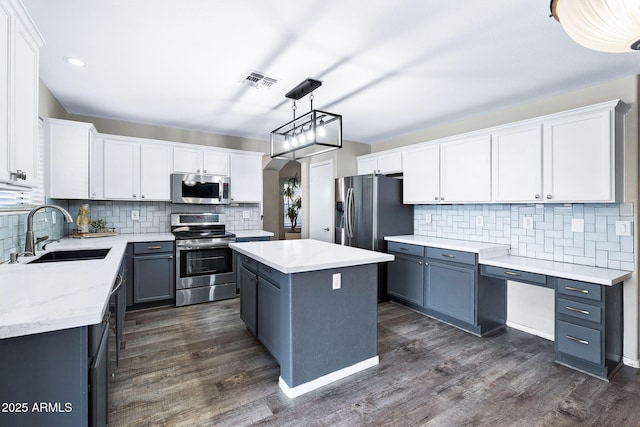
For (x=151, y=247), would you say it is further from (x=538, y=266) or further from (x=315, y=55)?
(x=538, y=266)

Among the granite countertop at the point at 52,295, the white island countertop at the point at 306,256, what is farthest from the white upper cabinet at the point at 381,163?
the granite countertop at the point at 52,295

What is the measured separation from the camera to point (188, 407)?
1944 mm

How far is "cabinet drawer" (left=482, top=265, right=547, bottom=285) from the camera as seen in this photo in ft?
8.62

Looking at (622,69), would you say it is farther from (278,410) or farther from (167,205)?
(167,205)

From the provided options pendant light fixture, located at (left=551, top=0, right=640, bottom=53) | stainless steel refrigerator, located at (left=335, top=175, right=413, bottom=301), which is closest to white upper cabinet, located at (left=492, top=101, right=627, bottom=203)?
stainless steel refrigerator, located at (left=335, top=175, right=413, bottom=301)

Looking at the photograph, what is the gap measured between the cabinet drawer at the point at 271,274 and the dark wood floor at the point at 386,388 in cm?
72

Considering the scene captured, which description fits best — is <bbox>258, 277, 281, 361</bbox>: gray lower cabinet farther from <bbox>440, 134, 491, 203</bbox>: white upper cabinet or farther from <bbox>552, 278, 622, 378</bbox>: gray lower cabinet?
<bbox>440, 134, 491, 203</bbox>: white upper cabinet

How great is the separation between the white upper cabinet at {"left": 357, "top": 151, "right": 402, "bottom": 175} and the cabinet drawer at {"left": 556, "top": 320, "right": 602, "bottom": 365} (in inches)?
101

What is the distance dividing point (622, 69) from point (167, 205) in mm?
5116

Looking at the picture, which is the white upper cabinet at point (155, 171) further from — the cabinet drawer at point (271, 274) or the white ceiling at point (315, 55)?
the cabinet drawer at point (271, 274)

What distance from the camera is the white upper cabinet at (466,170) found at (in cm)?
329

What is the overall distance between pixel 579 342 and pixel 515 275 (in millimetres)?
649

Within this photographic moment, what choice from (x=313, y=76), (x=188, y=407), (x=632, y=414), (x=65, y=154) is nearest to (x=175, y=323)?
(x=188, y=407)

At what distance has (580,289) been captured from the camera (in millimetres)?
2361
